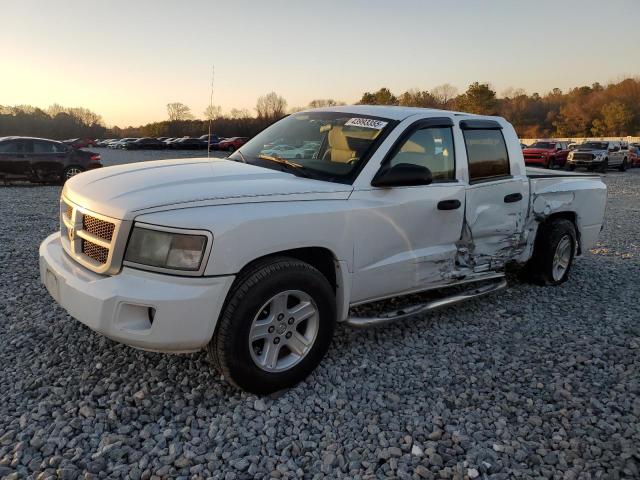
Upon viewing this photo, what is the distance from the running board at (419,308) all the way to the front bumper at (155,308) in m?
1.11

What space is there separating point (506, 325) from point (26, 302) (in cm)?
430

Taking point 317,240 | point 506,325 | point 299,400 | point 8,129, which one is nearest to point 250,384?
point 299,400

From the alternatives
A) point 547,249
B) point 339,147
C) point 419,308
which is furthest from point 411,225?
point 547,249

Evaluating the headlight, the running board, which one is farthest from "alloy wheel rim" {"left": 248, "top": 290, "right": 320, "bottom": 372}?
the headlight

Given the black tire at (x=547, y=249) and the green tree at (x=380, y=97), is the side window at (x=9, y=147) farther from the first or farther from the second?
the green tree at (x=380, y=97)

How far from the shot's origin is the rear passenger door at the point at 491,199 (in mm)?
4105

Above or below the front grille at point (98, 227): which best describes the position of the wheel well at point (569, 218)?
below

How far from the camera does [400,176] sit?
10.7 feet

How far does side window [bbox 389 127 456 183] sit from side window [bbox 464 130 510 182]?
23 cm

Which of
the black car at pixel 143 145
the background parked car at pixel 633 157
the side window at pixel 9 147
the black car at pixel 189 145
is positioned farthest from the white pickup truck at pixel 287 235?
the black car at pixel 143 145

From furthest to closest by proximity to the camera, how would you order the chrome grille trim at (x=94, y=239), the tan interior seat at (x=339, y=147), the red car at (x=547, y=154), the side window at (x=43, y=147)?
1. the red car at (x=547, y=154)
2. the side window at (x=43, y=147)
3. the tan interior seat at (x=339, y=147)
4. the chrome grille trim at (x=94, y=239)

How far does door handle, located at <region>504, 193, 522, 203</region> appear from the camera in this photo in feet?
14.6

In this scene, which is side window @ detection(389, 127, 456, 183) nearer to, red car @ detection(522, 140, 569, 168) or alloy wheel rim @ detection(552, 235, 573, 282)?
alloy wheel rim @ detection(552, 235, 573, 282)

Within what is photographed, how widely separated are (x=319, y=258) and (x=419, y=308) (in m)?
1.02
